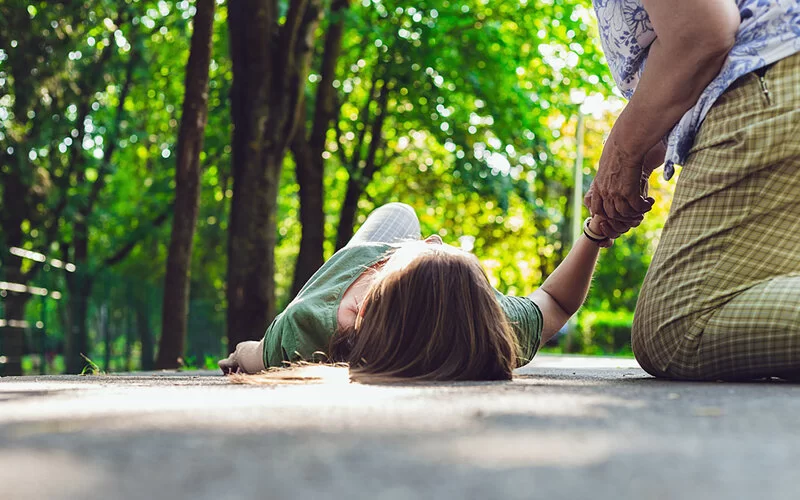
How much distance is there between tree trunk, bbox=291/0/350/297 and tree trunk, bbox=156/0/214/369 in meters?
3.86

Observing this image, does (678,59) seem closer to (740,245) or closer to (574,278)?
(740,245)

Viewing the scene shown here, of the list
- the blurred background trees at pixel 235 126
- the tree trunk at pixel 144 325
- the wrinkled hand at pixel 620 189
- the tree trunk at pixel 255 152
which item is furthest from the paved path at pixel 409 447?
the tree trunk at pixel 144 325

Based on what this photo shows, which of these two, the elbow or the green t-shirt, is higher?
the elbow

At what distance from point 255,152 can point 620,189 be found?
6.79 m

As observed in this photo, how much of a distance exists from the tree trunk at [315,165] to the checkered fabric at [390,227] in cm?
927

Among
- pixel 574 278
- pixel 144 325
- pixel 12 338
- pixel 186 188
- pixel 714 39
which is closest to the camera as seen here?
pixel 714 39

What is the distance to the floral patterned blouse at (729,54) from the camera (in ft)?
10.9

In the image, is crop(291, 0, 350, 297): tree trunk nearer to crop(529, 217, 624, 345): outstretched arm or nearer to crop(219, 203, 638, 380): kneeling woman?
crop(529, 217, 624, 345): outstretched arm

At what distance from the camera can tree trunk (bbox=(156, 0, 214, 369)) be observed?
412 inches

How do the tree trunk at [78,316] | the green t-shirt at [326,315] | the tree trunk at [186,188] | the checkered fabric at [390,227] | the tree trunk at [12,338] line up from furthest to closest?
the tree trunk at [78,316], the tree trunk at [12,338], the tree trunk at [186,188], the checkered fabric at [390,227], the green t-shirt at [326,315]

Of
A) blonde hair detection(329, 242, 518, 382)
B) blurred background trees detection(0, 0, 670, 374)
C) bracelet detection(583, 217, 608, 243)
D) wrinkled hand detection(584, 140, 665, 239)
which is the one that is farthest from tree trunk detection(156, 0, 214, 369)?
blonde hair detection(329, 242, 518, 382)

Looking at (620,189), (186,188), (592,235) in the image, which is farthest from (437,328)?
(186,188)

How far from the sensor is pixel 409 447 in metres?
1.61

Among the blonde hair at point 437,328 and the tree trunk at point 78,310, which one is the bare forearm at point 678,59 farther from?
the tree trunk at point 78,310
